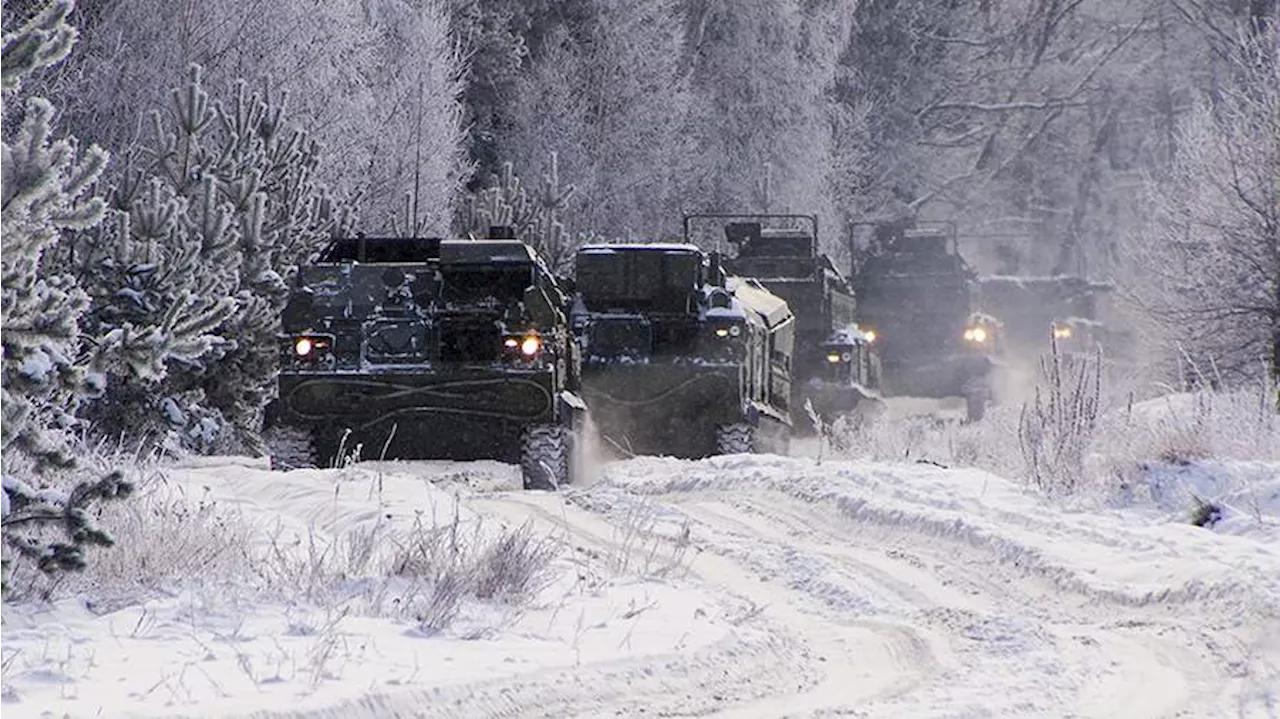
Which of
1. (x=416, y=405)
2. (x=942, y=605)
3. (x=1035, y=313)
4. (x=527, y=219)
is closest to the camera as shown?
(x=942, y=605)

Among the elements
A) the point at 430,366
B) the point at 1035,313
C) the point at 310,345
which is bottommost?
the point at 1035,313

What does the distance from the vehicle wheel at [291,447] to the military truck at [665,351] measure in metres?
4.05

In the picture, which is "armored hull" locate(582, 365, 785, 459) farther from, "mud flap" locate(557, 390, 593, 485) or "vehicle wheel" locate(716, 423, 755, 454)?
"mud flap" locate(557, 390, 593, 485)

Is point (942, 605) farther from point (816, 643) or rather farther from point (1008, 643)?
point (816, 643)

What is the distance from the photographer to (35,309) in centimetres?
872

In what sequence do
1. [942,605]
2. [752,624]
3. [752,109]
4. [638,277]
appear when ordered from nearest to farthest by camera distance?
1. [752,624]
2. [942,605]
3. [638,277]
4. [752,109]

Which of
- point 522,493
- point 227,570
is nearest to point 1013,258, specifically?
point 522,493

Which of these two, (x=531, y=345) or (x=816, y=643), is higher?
(x=531, y=345)

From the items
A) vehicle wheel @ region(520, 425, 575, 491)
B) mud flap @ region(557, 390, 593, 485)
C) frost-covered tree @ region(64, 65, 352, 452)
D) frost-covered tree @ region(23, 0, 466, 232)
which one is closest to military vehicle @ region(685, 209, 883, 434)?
frost-covered tree @ region(23, 0, 466, 232)

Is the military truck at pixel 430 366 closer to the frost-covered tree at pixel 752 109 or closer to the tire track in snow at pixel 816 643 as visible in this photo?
the tire track in snow at pixel 816 643

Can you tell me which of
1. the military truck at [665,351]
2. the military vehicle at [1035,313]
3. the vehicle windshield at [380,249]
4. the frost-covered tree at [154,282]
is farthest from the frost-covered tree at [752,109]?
the vehicle windshield at [380,249]

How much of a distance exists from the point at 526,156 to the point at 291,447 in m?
29.9

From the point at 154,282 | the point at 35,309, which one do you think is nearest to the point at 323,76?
the point at 154,282

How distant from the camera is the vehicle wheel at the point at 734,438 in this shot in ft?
65.1
